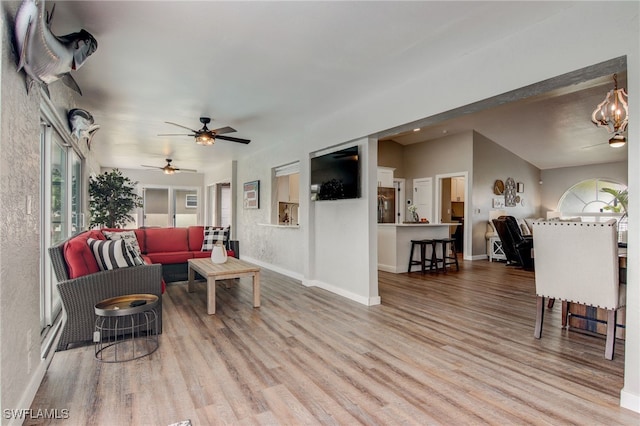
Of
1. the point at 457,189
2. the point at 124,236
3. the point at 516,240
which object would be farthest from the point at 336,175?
the point at 457,189

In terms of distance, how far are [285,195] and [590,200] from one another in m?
8.68

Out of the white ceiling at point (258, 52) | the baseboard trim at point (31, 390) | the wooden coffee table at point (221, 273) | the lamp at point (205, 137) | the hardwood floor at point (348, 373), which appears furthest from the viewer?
the lamp at point (205, 137)

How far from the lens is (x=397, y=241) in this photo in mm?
6316

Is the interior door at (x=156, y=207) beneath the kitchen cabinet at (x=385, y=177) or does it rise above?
beneath

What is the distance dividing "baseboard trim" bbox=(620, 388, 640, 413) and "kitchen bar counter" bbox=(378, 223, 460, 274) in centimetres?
436

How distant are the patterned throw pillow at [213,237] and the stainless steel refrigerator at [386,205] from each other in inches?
179

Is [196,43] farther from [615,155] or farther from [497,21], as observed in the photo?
[615,155]

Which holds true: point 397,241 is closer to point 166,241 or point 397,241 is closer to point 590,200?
→ point 166,241

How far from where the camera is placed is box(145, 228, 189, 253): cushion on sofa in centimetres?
545

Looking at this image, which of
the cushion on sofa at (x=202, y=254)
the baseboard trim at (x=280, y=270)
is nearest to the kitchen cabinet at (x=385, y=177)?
the baseboard trim at (x=280, y=270)

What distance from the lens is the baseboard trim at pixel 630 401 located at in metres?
1.89

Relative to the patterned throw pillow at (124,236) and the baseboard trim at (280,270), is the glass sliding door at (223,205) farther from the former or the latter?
the patterned throw pillow at (124,236)

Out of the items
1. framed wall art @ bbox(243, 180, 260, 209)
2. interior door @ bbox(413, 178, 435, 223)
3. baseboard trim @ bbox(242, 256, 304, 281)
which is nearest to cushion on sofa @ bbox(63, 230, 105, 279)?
baseboard trim @ bbox(242, 256, 304, 281)

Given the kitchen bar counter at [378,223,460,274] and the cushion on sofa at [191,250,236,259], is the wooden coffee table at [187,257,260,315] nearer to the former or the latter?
the cushion on sofa at [191,250,236,259]
